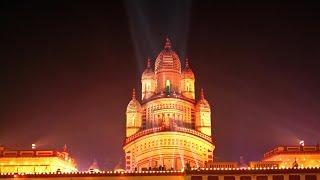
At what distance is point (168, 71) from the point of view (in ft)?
342

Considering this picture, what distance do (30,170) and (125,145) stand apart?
17.4 metres

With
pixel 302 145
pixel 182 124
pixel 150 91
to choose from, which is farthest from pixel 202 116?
pixel 302 145

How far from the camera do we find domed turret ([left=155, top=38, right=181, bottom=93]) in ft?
340

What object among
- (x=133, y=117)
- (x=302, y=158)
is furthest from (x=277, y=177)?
(x=133, y=117)

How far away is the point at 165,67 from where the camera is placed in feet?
343

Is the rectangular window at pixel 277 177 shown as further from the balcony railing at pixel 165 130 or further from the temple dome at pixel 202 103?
the temple dome at pixel 202 103

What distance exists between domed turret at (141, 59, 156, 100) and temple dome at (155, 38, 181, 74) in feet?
5.13

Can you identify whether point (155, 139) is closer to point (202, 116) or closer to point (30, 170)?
point (202, 116)

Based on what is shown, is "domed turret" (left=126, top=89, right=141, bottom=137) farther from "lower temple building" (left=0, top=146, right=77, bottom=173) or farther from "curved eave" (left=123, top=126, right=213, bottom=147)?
"lower temple building" (left=0, top=146, right=77, bottom=173)

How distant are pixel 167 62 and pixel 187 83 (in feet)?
17.1

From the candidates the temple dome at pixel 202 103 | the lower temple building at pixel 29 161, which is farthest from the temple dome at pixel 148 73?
the lower temple building at pixel 29 161

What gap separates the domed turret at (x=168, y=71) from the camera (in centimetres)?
10356

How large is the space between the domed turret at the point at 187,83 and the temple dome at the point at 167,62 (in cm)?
160

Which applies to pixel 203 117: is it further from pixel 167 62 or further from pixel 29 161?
pixel 29 161
